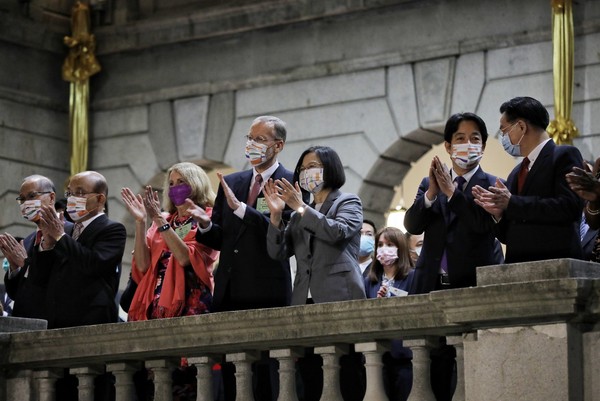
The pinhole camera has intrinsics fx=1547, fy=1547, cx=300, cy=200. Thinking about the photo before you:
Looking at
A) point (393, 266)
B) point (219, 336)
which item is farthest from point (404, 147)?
point (219, 336)

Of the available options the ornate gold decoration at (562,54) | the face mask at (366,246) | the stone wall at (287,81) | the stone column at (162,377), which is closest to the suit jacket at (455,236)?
the stone column at (162,377)

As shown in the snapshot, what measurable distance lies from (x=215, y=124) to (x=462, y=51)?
293cm

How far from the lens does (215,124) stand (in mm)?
16062

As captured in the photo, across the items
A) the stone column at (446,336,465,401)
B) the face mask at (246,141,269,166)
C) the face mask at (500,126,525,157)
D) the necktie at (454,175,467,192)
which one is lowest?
the stone column at (446,336,465,401)

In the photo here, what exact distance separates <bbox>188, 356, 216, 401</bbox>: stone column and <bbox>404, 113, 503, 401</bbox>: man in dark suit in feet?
3.25

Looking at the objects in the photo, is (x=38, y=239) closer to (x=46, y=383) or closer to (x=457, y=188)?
(x=46, y=383)

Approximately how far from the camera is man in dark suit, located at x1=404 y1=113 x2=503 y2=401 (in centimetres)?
705

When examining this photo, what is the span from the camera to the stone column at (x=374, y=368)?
6324mm

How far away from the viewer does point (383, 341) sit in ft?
21.0

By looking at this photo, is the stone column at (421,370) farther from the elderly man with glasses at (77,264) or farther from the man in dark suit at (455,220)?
the elderly man with glasses at (77,264)

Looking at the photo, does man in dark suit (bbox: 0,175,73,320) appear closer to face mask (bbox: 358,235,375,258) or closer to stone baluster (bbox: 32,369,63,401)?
stone baluster (bbox: 32,369,63,401)

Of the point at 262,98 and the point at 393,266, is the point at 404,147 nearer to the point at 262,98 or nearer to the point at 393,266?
the point at 262,98

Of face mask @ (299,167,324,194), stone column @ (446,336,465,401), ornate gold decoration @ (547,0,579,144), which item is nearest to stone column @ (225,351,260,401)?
stone column @ (446,336,465,401)

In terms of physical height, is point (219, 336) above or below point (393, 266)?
below
